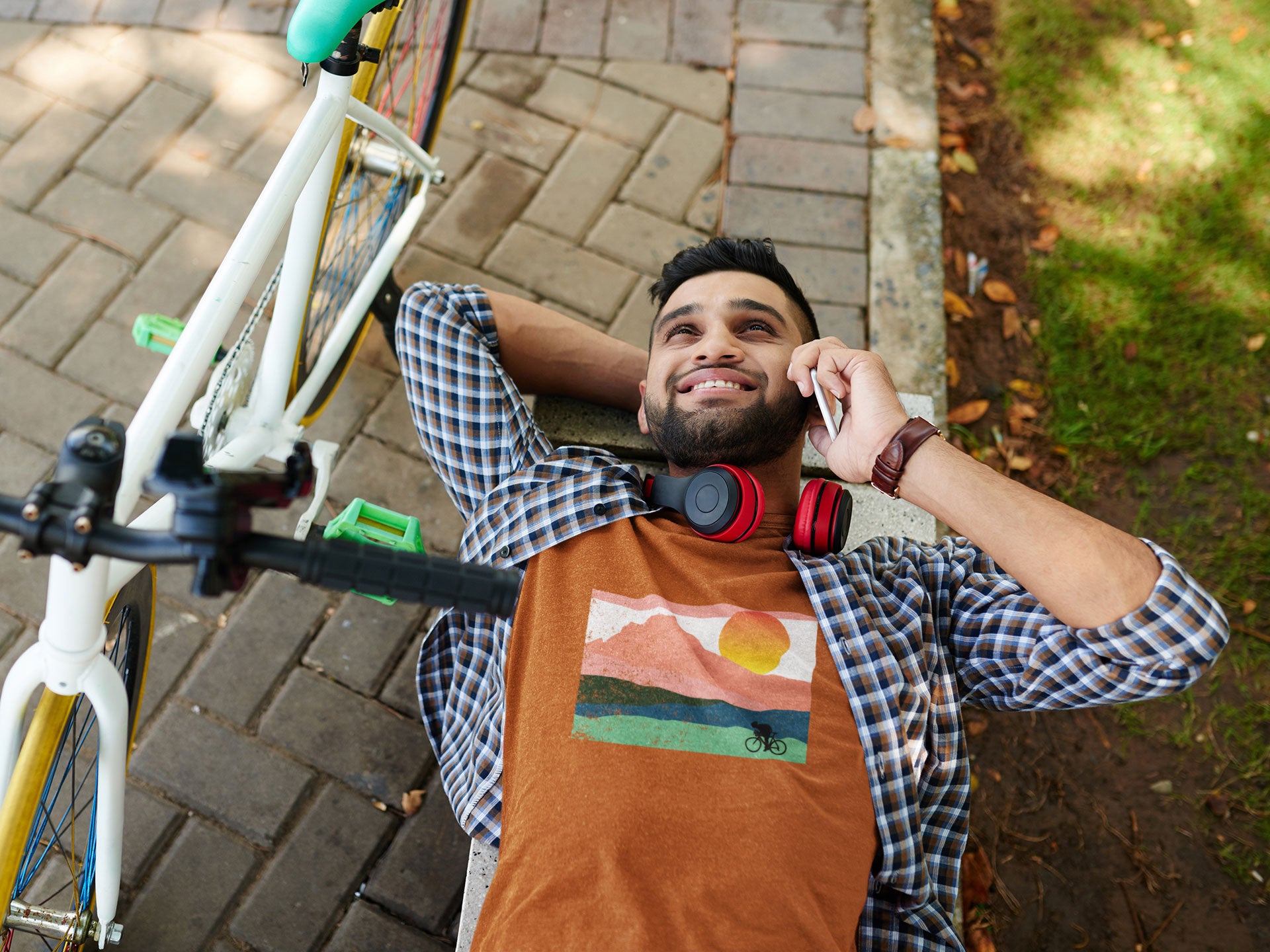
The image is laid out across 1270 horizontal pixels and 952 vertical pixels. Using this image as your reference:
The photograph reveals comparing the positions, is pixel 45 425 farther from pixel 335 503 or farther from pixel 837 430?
pixel 837 430

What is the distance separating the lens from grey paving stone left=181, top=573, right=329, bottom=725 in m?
2.70

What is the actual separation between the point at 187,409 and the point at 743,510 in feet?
3.75

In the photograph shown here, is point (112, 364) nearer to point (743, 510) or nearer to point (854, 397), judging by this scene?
point (743, 510)

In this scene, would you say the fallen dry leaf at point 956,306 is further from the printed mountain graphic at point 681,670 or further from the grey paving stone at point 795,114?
the printed mountain graphic at point 681,670

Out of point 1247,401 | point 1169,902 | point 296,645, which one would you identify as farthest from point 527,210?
point 1169,902

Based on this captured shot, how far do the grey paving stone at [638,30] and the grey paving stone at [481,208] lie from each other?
774 millimetres

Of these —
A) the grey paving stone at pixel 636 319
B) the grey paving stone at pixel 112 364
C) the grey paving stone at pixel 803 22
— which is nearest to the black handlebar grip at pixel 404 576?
the grey paving stone at pixel 636 319

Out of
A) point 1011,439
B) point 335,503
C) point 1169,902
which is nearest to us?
point 1169,902

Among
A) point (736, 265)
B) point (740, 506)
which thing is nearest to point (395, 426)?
point (736, 265)

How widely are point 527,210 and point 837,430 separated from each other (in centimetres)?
193

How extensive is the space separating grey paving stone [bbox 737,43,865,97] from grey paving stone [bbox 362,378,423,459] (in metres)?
2.06

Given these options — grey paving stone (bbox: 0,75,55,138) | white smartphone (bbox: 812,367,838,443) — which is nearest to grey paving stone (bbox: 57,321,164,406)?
grey paving stone (bbox: 0,75,55,138)

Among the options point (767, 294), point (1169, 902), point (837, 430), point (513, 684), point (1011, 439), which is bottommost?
point (1169, 902)

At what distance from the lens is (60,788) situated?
6.66 feet
